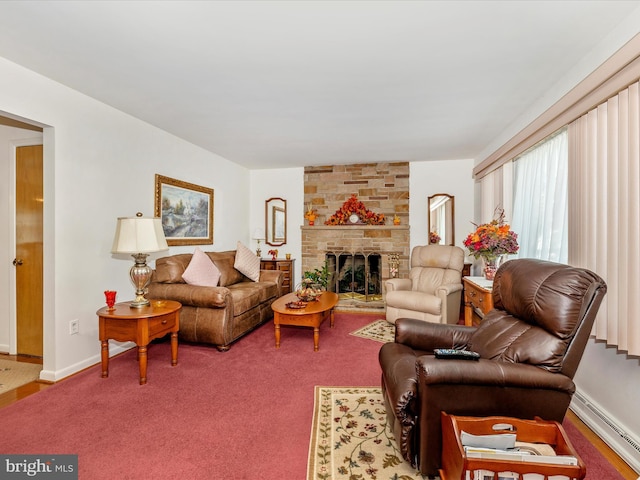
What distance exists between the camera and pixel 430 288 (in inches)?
171

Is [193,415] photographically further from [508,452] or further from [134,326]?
[508,452]

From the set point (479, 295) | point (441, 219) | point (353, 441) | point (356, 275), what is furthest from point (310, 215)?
point (353, 441)

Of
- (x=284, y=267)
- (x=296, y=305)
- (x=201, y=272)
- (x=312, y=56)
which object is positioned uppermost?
(x=312, y=56)

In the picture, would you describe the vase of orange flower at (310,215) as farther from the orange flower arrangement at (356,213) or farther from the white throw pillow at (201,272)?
the white throw pillow at (201,272)

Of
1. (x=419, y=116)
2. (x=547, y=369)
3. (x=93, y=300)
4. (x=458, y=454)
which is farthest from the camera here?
(x=419, y=116)

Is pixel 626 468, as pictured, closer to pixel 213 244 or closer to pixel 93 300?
pixel 93 300

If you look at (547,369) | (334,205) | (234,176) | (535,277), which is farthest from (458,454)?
(234,176)

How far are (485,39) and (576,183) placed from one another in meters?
1.21

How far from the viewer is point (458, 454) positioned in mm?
1279

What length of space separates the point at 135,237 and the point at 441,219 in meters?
4.44

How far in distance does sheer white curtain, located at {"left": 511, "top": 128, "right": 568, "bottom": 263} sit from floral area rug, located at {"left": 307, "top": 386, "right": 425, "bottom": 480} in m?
2.01

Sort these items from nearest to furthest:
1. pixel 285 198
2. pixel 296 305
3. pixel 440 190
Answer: pixel 296 305
pixel 440 190
pixel 285 198

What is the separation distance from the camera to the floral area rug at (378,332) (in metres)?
3.69

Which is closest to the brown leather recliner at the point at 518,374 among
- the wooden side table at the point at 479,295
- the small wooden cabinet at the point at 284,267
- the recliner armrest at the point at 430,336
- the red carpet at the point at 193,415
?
the recliner armrest at the point at 430,336
